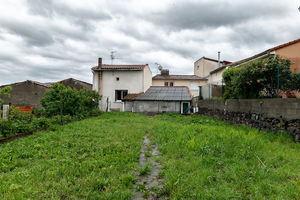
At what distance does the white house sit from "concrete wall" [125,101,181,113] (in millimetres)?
2980

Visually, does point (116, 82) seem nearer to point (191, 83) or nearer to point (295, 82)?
point (191, 83)

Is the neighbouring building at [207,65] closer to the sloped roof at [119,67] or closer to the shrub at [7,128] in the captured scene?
the sloped roof at [119,67]

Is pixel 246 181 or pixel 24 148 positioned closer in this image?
pixel 246 181

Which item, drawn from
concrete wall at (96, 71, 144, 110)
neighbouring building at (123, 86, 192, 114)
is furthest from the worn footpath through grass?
concrete wall at (96, 71, 144, 110)

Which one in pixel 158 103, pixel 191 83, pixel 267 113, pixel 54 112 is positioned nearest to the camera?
pixel 267 113

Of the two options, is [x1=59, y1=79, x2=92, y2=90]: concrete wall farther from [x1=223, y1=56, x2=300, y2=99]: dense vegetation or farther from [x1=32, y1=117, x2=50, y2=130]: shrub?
[x1=223, y1=56, x2=300, y2=99]: dense vegetation

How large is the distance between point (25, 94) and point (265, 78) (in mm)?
23771

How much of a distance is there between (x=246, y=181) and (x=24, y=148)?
5158 millimetres

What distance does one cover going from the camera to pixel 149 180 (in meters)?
3.04

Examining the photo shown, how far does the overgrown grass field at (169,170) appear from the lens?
2.51m

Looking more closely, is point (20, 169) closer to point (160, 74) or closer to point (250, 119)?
point (250, 119)

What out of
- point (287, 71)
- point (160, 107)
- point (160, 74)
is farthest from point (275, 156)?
point (160, 74)

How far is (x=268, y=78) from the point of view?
22.9ft

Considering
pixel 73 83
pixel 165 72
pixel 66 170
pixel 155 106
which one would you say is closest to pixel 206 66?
pixel 165 72
